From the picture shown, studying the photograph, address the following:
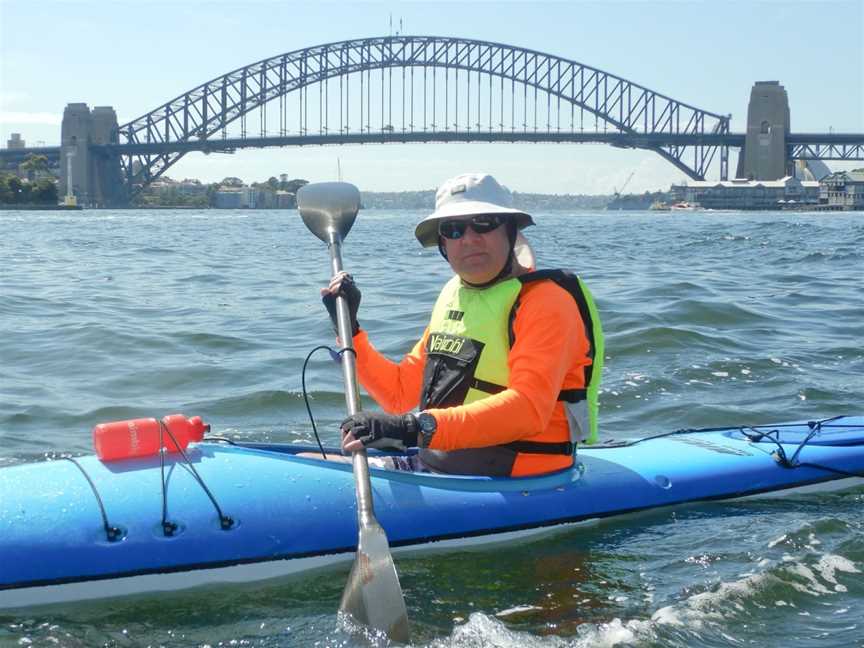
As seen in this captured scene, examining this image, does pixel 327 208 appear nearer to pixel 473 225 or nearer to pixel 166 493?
pixel 473 225

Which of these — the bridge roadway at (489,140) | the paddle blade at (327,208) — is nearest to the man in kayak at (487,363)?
the paddle blade at (327,208)

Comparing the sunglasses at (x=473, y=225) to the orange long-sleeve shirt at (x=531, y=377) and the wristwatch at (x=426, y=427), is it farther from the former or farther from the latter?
the wristwatch at (x=426, y=427)

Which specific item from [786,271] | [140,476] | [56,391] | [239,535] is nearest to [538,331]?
[239,535]

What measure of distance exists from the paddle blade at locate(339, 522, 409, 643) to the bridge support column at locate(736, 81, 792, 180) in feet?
224

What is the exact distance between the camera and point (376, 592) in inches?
118

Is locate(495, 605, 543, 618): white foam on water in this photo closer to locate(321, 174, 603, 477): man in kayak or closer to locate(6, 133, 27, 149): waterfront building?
locate(321, 174, 603, 477): man in kayak

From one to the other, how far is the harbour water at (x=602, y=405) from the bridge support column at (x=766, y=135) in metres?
54.8

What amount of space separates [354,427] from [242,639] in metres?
0.69

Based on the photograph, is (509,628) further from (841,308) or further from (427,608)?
(841,308)

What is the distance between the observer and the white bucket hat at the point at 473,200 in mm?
3287

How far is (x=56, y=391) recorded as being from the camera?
6.49 meters

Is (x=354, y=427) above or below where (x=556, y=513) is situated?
above

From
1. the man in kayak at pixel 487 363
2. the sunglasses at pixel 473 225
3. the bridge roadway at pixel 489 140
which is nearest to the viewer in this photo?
the man in kayak at pixel 487 363

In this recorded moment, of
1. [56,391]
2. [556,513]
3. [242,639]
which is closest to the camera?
[242,639]
